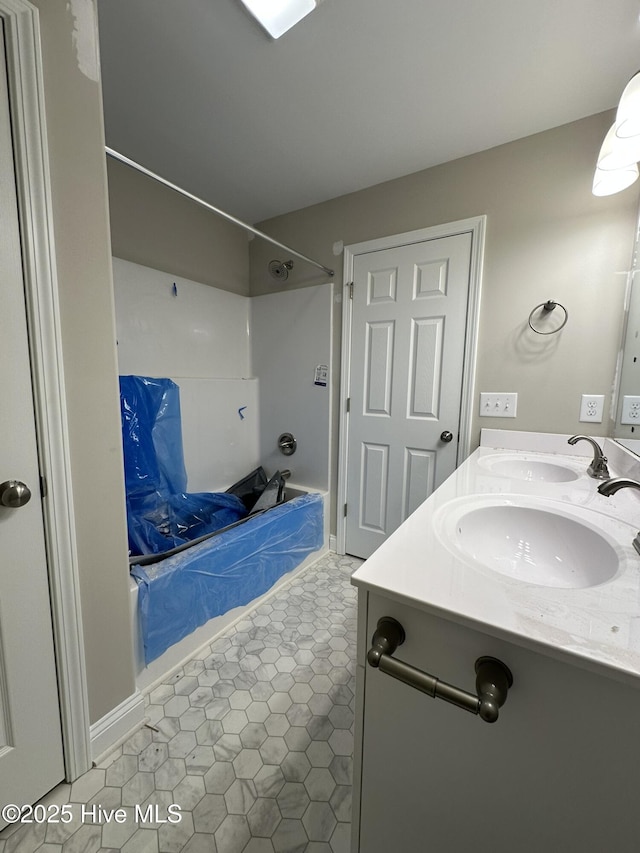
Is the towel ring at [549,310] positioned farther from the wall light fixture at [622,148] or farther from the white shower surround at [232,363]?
the white shower surround at [232,363]

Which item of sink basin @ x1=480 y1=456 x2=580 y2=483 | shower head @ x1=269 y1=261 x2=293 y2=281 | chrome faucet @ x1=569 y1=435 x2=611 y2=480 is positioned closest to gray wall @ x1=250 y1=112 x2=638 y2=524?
sink basin @ x1=480 y1=456 x2=580 y2=483

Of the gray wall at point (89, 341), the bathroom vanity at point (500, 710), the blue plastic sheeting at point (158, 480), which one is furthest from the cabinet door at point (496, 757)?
the blue plastic sheeting at point (158, 480)

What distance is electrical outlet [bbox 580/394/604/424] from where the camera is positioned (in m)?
1.46

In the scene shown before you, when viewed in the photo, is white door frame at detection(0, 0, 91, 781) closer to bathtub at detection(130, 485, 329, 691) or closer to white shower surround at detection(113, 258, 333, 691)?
bathtub at detection(130, 485, 329, 691)

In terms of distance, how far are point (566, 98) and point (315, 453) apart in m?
2.04

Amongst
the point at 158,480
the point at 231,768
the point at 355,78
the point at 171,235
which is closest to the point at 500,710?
the point at 231,768

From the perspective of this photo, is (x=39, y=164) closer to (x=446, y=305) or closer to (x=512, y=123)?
(x=446, y=305)

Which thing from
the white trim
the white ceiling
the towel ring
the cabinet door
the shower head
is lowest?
the white trim

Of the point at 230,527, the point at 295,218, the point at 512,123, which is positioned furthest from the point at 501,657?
the point at 295,218

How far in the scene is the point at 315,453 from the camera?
2279 mm

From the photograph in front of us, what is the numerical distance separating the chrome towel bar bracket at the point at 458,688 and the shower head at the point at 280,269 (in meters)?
2.21

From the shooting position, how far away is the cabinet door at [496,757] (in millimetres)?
420

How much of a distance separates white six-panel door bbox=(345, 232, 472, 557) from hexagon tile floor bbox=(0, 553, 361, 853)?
869 mm

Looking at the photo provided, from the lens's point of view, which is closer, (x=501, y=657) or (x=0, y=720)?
(x=501, y=657)
